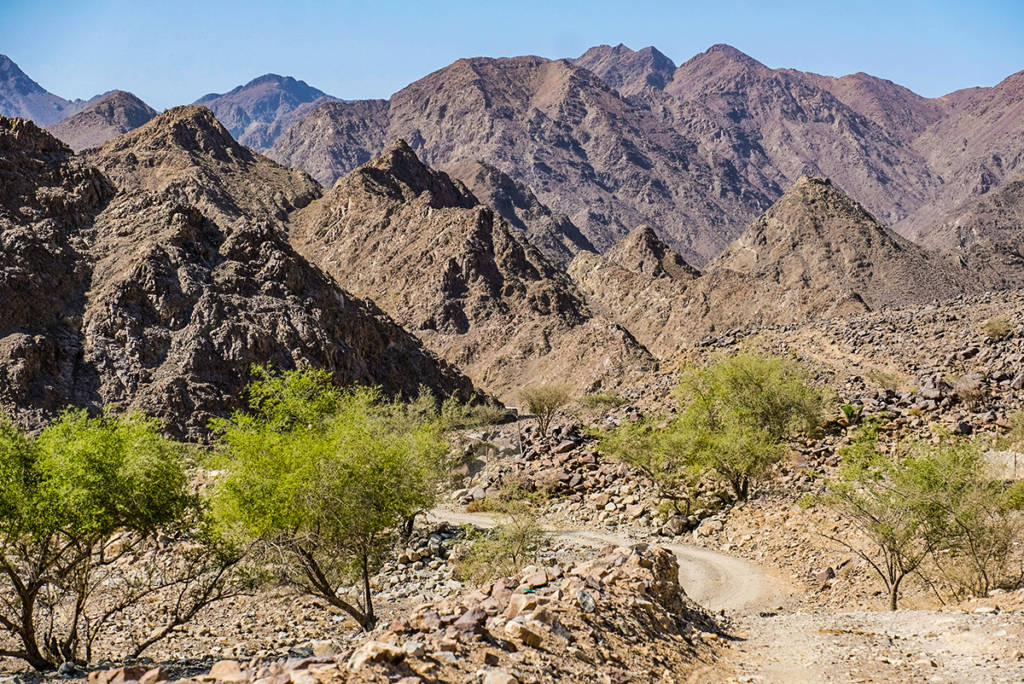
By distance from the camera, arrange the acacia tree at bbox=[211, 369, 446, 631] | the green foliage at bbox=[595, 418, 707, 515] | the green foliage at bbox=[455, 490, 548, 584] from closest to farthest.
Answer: the acacia tree at bbox=[211, 369, 446, 631], the green foliage at bbox=[455, 490, 548, 584], the green foliage at bbox=[595, 418, 707, 515]

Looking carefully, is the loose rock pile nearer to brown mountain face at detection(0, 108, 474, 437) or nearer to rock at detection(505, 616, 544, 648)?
rock at detection(505, 616, 544, 648)

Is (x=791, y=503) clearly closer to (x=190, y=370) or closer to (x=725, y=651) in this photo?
(x=725, y=651)

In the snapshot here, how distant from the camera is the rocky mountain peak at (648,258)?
126000mm

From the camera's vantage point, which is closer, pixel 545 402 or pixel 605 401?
pixel 605 401

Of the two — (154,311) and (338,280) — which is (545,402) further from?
(338,280)

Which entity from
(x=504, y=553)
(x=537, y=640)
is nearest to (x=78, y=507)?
(x=537, y=640)

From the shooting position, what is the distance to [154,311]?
54000 mm

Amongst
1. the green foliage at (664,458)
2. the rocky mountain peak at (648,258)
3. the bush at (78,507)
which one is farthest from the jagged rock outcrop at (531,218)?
the bush at (78,507)

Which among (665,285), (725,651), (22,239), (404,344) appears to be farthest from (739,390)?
(665,285)

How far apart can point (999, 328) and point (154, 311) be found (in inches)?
1886

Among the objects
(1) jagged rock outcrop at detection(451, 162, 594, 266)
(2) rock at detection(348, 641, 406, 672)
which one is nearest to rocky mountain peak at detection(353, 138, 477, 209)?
(1) jagged rock outcrop at detection(451, 162, 594, 266)

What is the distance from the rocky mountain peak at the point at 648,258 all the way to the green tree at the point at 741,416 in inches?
3414

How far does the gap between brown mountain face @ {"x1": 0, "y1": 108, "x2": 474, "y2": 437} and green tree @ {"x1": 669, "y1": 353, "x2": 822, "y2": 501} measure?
92.7 ft

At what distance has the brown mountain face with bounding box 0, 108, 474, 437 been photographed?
48531 mm
